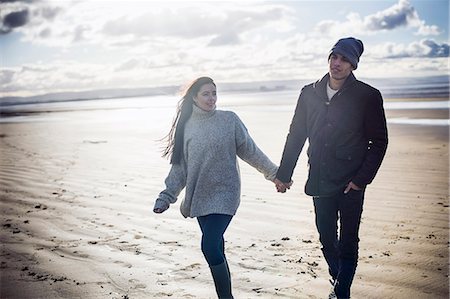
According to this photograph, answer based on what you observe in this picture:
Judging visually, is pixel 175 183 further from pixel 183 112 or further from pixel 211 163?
pixel 183 112

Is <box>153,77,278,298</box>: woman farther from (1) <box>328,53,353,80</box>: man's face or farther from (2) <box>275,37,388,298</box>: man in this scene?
(1) <box>328,53,353,80</box>: man's face

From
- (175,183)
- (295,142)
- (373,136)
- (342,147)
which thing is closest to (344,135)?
(342,147)

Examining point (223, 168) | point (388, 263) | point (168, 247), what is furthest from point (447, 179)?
point (223, 168)

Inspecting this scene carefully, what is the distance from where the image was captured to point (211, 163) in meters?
3.83

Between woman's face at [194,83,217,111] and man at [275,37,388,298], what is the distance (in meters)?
0.76

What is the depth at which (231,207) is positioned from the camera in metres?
3.81

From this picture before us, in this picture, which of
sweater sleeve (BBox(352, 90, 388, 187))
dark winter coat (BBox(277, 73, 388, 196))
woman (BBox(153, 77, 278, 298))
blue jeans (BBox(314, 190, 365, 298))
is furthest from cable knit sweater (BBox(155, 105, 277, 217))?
sweater sleeve (BBox(352, 90, 388, 187))

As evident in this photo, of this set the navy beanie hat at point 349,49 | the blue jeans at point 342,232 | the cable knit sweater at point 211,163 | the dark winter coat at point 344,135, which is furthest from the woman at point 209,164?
the navy beanie hat at point 349,49

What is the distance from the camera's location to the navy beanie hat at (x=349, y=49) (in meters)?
3.60

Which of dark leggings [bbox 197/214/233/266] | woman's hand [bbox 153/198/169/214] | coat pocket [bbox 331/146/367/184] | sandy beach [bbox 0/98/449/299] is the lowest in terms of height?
sandy beach [bbox 0/98/449/299]

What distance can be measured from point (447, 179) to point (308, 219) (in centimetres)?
346

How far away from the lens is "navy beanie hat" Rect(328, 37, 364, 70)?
11.8 feet

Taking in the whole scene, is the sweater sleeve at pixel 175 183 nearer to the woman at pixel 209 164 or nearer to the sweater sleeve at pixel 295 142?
the woman at pixel 209 164

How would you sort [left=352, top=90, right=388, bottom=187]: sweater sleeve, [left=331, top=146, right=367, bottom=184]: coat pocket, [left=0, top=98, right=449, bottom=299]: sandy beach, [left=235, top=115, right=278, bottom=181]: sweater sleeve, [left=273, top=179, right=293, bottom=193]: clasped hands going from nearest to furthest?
1. [left=352, top=90, right=388, bottom=187]: sweater sleeve
2. [left=331, top=146, right=367, bottom=184]: coat pocket
3. [left=235, top=115, right=278, bottom=181]: sweater sleeve
4. [left=273, top=179, right=293, bottom=193]: clasped hands
5. [left=0, top=98, right=449, bottom=299]: sandy beach
